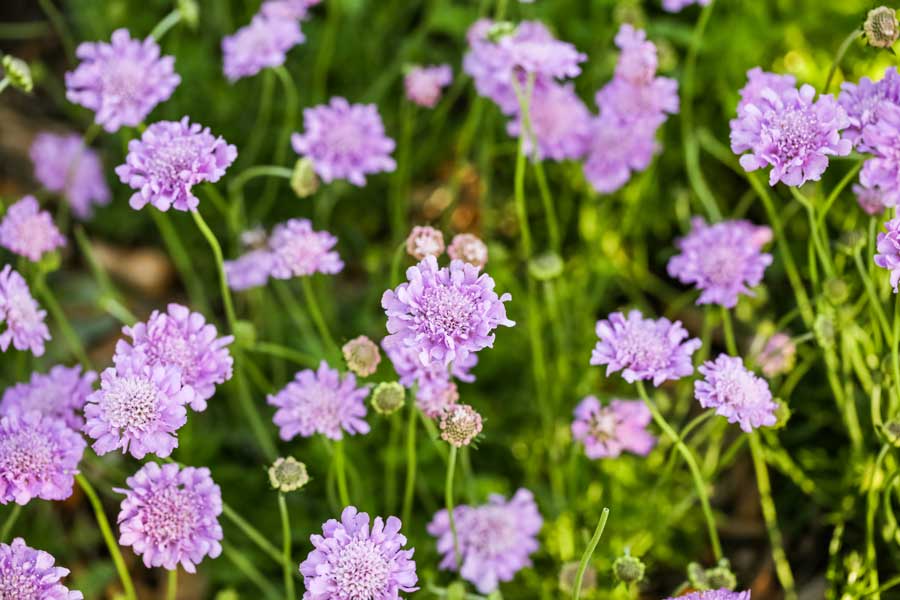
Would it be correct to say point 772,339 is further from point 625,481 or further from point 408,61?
point 408,61

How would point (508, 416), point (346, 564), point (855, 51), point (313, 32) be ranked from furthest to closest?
point (313, 32), point (855, 51), point (508, 416), point (346, 564)

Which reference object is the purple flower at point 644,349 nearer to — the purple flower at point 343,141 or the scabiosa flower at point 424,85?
the purple flower at point 343,141

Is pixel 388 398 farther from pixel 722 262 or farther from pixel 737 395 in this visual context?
pixel 722 262

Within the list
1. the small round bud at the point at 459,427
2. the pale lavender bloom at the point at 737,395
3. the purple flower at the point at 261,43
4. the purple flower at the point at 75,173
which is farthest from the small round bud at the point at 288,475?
the purple flower at the point at 75,173

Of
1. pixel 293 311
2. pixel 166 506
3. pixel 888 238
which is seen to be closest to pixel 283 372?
pixel 293 311

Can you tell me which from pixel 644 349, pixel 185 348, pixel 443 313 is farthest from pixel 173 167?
pixel 644 349

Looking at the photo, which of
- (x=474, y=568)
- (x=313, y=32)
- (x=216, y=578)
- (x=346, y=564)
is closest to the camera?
(x=346, y=564)
